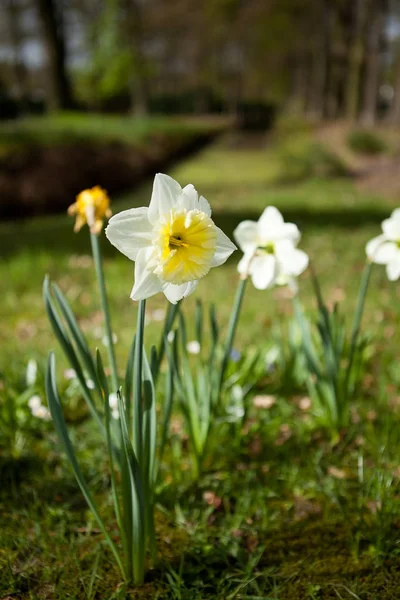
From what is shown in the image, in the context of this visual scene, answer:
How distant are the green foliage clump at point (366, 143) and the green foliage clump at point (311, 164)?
4.24 ft

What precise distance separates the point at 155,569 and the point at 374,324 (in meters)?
2.19

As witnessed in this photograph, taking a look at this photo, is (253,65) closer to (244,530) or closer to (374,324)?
(374,324)

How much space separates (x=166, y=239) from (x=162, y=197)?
0.28 feet

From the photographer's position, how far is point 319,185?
904 cm

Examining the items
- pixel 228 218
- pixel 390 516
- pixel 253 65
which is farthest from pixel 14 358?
pixel 253 65

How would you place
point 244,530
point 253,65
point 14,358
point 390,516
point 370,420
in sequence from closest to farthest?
point 390,516 < point 244,530 < point 370,420 < point 14,358 < point 253,65

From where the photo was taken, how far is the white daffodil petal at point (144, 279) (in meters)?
0.93

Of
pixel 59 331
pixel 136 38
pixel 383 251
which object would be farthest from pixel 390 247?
pixel 136 38

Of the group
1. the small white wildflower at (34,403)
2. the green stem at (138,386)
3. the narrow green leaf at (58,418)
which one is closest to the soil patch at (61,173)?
the small white wildflower at (34,403)

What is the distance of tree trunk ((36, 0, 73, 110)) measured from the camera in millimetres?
14453

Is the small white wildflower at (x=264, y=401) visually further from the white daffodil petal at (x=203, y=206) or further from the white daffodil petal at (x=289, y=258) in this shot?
the white daffodil petal at (x=203, y=206)

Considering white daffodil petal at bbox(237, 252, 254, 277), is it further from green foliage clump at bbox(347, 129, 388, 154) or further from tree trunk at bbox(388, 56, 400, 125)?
tree trunk at bbox(388, 56, 400, 125)

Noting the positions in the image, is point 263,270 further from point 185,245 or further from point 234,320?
point 185,245

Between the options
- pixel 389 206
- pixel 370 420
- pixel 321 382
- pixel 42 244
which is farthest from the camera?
pixel 389 206
